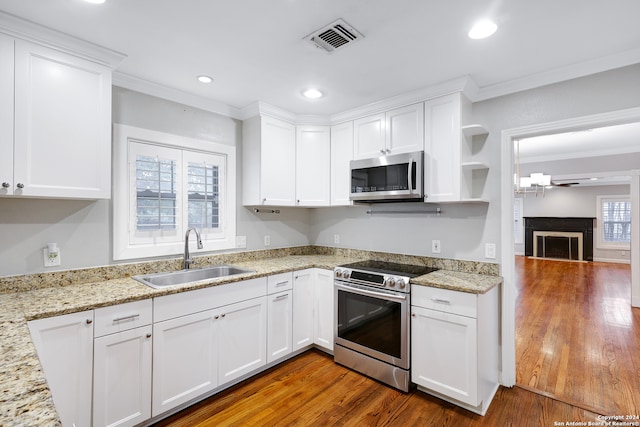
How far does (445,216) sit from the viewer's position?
2.80 metres

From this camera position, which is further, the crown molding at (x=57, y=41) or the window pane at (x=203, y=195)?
the window pane at (x=203, y=195)

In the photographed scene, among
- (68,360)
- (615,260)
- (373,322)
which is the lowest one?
(615,260)

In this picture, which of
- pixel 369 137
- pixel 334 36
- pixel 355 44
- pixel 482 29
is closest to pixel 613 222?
pixel 369 137

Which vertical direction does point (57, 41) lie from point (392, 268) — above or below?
above

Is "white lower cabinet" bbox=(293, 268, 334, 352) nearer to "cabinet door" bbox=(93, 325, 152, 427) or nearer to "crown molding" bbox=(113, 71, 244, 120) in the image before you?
"cabinet door" bbox=(93, 325, 152, 427)

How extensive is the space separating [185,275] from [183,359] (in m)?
0.73

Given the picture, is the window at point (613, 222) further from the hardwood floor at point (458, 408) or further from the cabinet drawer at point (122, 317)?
the cabinet drawer at point (122, 317)

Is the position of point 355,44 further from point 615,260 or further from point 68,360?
point 615,260

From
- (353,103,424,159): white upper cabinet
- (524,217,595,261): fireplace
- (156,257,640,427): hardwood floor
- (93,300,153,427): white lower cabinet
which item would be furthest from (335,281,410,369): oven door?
(524,217,595,261): fireplace

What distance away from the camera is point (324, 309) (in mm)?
2938

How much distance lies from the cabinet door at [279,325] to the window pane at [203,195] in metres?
0.94

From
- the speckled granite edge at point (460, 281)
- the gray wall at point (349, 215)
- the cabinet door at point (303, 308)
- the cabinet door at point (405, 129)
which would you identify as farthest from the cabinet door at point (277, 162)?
the speckled granite edge at point (460, 281)

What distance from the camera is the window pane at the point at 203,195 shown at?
2.81 m

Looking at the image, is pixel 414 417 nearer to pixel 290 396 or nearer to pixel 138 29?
pixel 290 396
